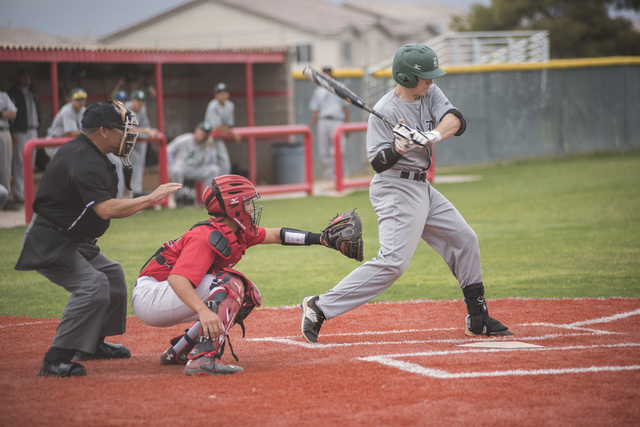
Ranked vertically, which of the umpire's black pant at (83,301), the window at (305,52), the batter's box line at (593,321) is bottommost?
the batter's box line at (593,321)

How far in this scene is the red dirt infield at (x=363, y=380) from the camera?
3.29m

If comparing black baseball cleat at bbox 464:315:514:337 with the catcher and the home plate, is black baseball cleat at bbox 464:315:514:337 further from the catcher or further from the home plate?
the catcher

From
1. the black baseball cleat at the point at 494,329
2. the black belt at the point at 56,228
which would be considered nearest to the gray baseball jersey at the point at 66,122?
the black belt at the point at 56,228

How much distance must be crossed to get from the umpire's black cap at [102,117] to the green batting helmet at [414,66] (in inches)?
69.7

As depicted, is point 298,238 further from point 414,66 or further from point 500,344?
point 500,344

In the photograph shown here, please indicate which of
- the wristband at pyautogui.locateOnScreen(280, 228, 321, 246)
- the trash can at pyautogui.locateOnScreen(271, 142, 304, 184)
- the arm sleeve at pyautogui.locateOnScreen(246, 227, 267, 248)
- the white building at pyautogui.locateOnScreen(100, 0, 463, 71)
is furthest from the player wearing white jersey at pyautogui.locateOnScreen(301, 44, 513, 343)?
the white building at pyautogui.locateOnScreen(100, 0, 463, 71)

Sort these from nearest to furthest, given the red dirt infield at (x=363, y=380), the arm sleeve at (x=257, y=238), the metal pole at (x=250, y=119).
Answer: the red dirt infield at (x=363, y=380)
the arm sleeve at (x=257, y=238)
the metal pole at (x=250, y=119)

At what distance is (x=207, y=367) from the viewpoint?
4012mm

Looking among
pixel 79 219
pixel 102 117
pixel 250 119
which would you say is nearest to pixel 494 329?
pixel 79 219

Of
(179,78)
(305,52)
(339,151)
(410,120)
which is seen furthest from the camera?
(305,52)

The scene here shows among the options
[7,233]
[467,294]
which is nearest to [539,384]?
[467,294]

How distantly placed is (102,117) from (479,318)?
9.06 feet

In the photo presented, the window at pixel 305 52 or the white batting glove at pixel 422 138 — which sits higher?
the window at pixel 305 52

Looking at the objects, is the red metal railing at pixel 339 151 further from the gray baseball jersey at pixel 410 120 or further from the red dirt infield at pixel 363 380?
the gray baseball jersey at pixel 410 120
